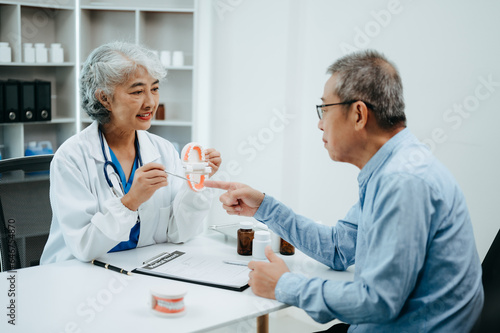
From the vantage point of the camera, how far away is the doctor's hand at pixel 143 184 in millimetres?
1794

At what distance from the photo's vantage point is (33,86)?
393cm

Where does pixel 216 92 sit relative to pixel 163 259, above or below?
above

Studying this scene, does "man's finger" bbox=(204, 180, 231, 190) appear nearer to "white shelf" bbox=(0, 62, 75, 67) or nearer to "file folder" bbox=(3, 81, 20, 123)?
"file folder" bbox=(3, 81, 20, 123)

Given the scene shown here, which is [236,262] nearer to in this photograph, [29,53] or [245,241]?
[245,241]

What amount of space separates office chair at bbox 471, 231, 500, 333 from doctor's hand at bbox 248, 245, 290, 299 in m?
0.55

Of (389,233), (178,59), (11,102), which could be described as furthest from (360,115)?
(11,102)

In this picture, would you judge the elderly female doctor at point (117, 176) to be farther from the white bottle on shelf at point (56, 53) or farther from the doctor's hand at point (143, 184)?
the white bottle on shelf at point (56, 53)

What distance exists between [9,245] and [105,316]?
815 mm

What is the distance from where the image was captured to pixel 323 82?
3.28m

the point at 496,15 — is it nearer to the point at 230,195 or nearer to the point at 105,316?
the point at 230,195

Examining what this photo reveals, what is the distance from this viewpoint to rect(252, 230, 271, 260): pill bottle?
1.89 m

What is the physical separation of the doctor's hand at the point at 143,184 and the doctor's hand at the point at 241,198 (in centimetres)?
24

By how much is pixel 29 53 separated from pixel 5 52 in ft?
0.61

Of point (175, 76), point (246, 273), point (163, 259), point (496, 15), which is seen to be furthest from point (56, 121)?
point (496, 15)
